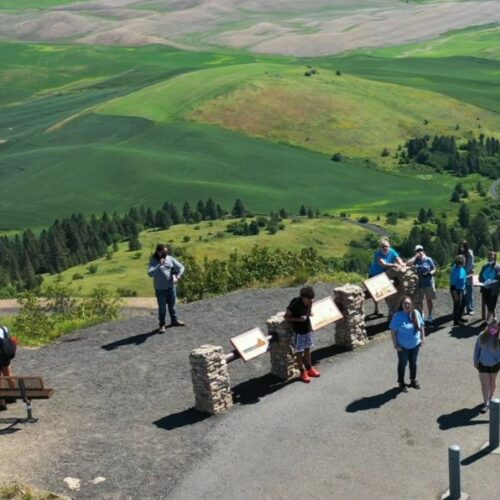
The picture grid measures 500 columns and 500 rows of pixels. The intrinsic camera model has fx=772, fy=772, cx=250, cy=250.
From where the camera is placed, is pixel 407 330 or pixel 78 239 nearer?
pixel 407 330

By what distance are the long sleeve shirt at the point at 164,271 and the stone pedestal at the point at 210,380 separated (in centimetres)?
465

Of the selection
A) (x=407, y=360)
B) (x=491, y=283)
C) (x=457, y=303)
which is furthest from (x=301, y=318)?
(x=491, y=283)

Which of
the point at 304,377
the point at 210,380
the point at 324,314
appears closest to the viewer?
the point at 210,380

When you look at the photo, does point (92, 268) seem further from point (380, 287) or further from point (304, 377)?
point (304, 377)

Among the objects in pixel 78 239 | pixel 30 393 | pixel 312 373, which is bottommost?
pixel 78 239

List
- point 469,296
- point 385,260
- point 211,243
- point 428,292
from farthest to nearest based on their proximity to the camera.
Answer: point 211,243 → point 469,296 → point 385,260 → point 428,292

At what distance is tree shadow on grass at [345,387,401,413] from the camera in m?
18.1

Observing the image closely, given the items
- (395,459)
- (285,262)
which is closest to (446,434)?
(395,459)

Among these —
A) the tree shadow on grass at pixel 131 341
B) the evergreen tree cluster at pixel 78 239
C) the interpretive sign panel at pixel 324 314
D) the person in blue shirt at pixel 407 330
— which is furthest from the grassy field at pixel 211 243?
the person in blue shirt at pixel 407 330

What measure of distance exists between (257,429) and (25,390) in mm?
5468

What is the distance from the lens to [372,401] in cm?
1839

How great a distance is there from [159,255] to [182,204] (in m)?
163

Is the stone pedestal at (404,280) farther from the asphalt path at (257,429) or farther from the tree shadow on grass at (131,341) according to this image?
the tree shadow on grass at (131,341)

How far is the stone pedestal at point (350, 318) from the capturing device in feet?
70.4
